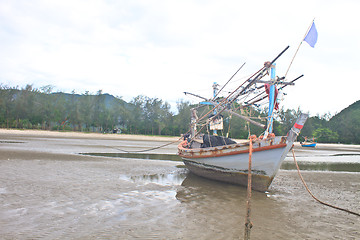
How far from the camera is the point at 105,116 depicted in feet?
204

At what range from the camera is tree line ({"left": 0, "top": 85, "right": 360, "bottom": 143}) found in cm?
5462

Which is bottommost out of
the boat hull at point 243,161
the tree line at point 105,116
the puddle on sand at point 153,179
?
the puddle on sand at point 153,179

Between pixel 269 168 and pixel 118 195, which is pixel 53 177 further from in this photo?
pixel 269 168

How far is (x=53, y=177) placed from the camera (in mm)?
9367

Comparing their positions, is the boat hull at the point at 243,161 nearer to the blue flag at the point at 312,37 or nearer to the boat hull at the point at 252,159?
the boat hull at the point at 252,159

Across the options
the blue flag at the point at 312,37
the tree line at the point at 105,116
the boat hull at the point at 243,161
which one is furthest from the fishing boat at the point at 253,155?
the tree line at the point at 105,116

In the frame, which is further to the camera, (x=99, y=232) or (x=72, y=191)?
(x=72, y=191)

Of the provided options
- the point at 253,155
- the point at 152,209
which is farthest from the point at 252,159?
the point at 152,209

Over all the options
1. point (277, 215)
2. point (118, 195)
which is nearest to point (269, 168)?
point (277, 215)

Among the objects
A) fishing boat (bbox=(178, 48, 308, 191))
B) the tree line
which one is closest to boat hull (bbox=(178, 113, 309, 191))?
fishing boat (bbox=(178, 48, 308, 191))

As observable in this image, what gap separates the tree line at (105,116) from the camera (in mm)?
54625

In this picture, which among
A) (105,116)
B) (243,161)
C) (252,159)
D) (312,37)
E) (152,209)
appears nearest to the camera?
(152,209)

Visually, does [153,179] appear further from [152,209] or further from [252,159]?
[252,159]

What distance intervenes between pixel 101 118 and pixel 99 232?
6026 centimetres
